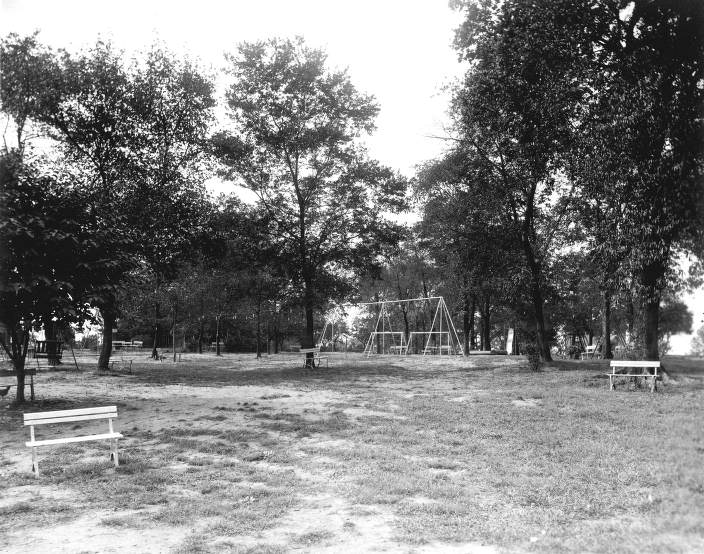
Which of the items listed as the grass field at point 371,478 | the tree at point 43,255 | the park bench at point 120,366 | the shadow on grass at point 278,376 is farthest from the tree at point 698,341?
the tree at point 43,255

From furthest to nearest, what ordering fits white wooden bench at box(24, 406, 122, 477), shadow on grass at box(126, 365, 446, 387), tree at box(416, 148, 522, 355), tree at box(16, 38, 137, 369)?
tree at box(416, 148, 522, 355) → tree at box(16, 38, 137, 369) → shadow on grass at box(126, 365, 446, 387) → white wooden bench at box(24, 406, 122, 477)

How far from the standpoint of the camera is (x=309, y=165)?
27125 millimetres

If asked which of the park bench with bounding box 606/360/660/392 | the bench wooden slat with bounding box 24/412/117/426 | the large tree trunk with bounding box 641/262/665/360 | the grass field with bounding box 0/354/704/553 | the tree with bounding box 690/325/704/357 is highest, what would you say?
the large tree trunk with bounding box 641/262/665/360

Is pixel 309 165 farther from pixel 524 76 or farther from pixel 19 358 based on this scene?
pixel 19 358

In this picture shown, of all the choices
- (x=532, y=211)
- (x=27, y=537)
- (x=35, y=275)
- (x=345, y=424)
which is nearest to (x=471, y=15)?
(x=532, y=211)

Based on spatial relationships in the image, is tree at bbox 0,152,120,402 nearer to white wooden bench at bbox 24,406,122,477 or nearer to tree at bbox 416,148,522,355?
white wooden bench at bbox 24,406,122,477

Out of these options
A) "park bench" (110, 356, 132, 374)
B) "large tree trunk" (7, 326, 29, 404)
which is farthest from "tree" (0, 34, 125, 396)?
"park bench" (110, 356, 132, 374)

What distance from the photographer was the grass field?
504 centimetres

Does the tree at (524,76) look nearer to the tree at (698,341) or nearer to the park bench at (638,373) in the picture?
the park bench at (638,373)

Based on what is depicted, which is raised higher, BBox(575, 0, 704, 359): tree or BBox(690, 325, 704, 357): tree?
BBox(575, 0, 704, 359): tree

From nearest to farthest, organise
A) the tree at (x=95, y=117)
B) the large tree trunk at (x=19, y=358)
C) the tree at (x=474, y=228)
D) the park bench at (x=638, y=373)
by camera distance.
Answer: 1. the large tree trunk at (x=19, y=358)
2. the park bench at (x=638, y=373)
3. the tree at (x=95, y=117)
4. the tree at (x=474, y=228)

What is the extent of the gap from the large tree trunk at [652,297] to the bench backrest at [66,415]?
13975mm

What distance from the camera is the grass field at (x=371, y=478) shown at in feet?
16.5

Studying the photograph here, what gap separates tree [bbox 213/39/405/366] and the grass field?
1399 cm
